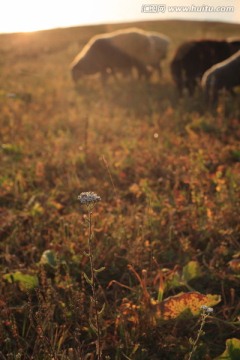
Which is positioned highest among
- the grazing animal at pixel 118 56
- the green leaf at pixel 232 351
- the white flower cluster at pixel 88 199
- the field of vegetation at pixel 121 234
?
the white flower cluster at pixel 88 199

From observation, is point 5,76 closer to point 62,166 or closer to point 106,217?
point 62,166

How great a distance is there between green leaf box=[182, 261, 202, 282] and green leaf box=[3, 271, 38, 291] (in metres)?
1.27

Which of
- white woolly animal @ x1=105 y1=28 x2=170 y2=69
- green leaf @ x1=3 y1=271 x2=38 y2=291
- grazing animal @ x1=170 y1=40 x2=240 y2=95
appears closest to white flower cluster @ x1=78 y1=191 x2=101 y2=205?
green leaf @ x1=3 y1=271 x2=38 y2=291

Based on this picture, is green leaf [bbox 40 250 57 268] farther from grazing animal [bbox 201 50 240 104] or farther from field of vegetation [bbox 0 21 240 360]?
grazing animal [bbox 201 50 240 104]

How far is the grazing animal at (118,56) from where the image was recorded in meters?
13.3

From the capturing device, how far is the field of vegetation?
2848 mm

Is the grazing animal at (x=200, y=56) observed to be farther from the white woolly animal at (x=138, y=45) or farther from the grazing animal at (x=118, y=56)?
the white woolly animal at (x=138, y=45)

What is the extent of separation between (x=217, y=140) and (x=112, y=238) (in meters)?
3.07

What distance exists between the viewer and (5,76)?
1459cm

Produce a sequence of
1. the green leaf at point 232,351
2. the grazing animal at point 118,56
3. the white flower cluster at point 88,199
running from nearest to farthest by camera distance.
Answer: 1. the white flower cluster at point 88,199
2. the green leaf at point 232,351
3. the grazing animal at point 118,56

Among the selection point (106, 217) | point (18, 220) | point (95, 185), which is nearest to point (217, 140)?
point (95, 185)

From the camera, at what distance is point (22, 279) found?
3348mm

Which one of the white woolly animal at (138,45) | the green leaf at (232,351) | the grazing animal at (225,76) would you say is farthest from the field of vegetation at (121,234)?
the white woolly animal at (138,45)

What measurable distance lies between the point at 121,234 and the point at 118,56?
10.9 metres
